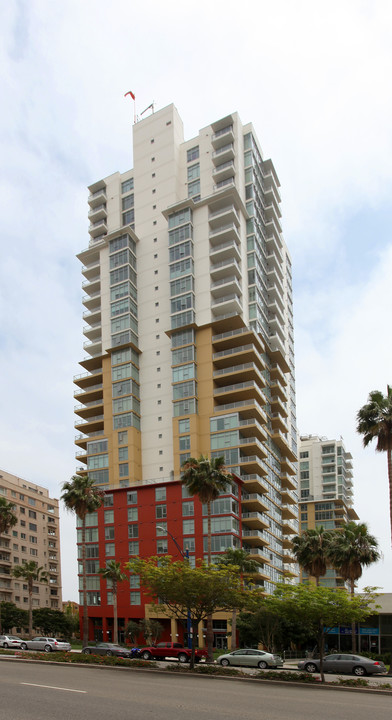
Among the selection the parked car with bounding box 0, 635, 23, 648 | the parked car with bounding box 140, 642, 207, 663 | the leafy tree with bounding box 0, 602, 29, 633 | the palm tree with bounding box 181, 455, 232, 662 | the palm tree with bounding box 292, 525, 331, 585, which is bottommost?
the leafy tree with bounding box 0, 602, 29, 633

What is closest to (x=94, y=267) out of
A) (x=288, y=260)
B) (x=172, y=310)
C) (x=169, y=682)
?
(x=172, y=310)

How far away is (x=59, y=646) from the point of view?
56.0 metres

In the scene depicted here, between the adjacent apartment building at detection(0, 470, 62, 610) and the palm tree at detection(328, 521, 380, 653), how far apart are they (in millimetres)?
63179

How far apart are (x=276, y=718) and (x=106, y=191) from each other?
9602 centimetres

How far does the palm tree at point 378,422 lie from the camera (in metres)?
49.8

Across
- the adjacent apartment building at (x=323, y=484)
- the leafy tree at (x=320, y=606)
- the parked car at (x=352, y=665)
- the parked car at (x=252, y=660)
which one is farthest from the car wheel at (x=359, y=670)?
the adjacent apartment building at (x=323, y=484)

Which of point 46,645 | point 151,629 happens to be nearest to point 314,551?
point 151,629

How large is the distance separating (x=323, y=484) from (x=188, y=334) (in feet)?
254

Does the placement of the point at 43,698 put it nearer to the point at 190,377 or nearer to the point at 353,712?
the point at 353,712

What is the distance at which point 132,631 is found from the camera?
77250mm

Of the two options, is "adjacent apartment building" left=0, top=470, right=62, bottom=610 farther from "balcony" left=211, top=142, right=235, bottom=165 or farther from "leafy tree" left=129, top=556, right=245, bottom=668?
"leafy tree" left=129, top=556, right=245, bottom=668

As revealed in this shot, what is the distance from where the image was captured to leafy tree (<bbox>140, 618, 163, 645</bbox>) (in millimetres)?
74688

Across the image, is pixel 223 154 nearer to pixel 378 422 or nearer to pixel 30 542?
pixel 378 422

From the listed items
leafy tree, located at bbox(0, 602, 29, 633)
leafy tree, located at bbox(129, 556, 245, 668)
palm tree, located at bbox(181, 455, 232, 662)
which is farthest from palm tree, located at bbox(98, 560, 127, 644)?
leafy tree, located at bbox(129, 556, 245, 668)
